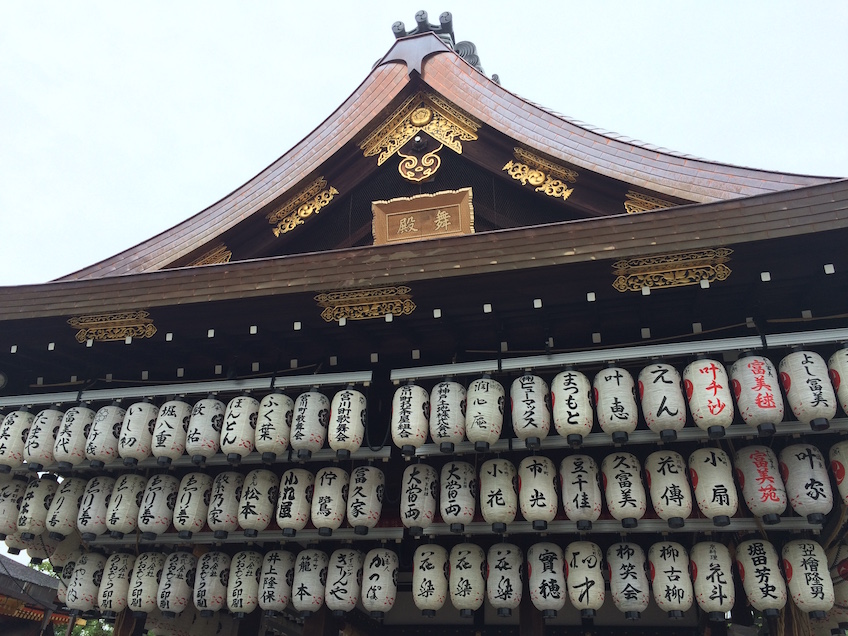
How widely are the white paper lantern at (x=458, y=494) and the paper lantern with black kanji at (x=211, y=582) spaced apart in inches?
99.1

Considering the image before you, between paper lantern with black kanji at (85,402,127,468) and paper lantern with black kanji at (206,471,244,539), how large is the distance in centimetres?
115

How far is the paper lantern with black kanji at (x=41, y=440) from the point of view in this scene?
22.7ft

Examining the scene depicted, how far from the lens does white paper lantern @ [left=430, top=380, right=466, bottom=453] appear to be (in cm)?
570

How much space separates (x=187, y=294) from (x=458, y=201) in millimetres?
3339

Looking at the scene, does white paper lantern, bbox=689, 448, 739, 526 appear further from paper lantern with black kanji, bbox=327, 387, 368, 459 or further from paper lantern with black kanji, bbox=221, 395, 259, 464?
paper lantern with black kanji, bbox=221, 395, 259, 464

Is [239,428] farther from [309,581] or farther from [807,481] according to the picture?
[807,481]

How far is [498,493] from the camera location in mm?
5738

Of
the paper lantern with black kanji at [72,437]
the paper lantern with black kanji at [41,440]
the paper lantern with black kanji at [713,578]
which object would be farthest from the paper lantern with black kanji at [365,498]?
the paper lantern with black kanji at [41,440]

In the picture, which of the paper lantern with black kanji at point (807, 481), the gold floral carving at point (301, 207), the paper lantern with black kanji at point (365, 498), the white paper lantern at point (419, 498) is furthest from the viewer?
the gold floral carving at point (301, 207)

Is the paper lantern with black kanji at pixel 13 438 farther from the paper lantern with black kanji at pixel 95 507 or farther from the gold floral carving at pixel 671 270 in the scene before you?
the gold floral carving at pixel 671 270

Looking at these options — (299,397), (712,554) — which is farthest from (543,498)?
(299,397)

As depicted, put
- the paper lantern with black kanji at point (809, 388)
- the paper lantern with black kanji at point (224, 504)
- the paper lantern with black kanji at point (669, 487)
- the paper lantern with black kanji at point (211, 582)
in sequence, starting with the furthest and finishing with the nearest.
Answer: the paper lantern with black kanji at point (211, 582) → the paper lantern with black kanji at point (224, 504) → the paper lantern with black kanji at point (669, 487) → the paper lantern with black kanji at point (809, 388)

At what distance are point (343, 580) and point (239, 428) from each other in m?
1.79

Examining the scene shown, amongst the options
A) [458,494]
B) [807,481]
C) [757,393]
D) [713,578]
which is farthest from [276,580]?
[807,481]
